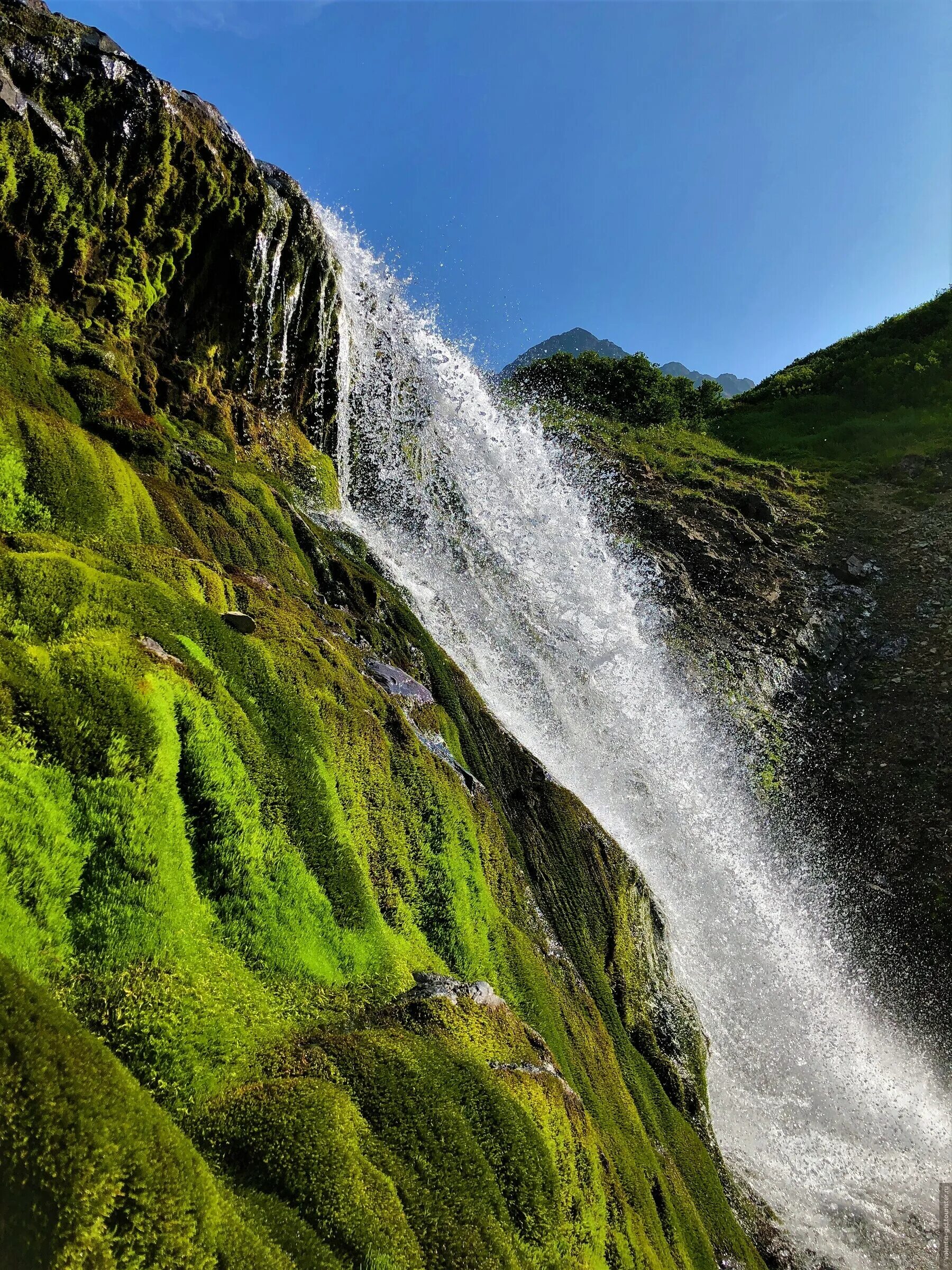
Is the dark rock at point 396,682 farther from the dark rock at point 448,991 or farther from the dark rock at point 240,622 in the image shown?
the dark rock at point 448,991

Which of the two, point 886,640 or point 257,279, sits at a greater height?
point 257,279

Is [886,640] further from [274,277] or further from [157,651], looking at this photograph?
[157,651]

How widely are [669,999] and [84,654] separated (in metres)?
11.5

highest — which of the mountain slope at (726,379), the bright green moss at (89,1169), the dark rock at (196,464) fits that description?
the mountain slope at (726,379)

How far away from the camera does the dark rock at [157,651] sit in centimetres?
630

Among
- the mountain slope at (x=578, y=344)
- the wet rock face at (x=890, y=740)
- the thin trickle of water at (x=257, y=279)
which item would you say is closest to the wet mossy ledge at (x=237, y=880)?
the thin trickle of water at (x=257, y=279)

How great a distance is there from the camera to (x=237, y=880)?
17.9ft

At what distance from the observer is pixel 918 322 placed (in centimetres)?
4297

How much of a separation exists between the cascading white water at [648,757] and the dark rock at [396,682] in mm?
5272

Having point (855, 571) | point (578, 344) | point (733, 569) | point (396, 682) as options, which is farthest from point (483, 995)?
point (578, 344)

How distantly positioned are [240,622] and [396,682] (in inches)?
148

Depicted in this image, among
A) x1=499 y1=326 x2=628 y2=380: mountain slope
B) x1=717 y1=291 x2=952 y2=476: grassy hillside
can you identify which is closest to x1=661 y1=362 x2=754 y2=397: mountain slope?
x1=499 y1=326 x2=628 y2=380: mountain slope

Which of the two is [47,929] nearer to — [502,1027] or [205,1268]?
[205,1268]

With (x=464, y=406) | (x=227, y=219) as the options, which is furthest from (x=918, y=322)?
(x=227, y=219)
